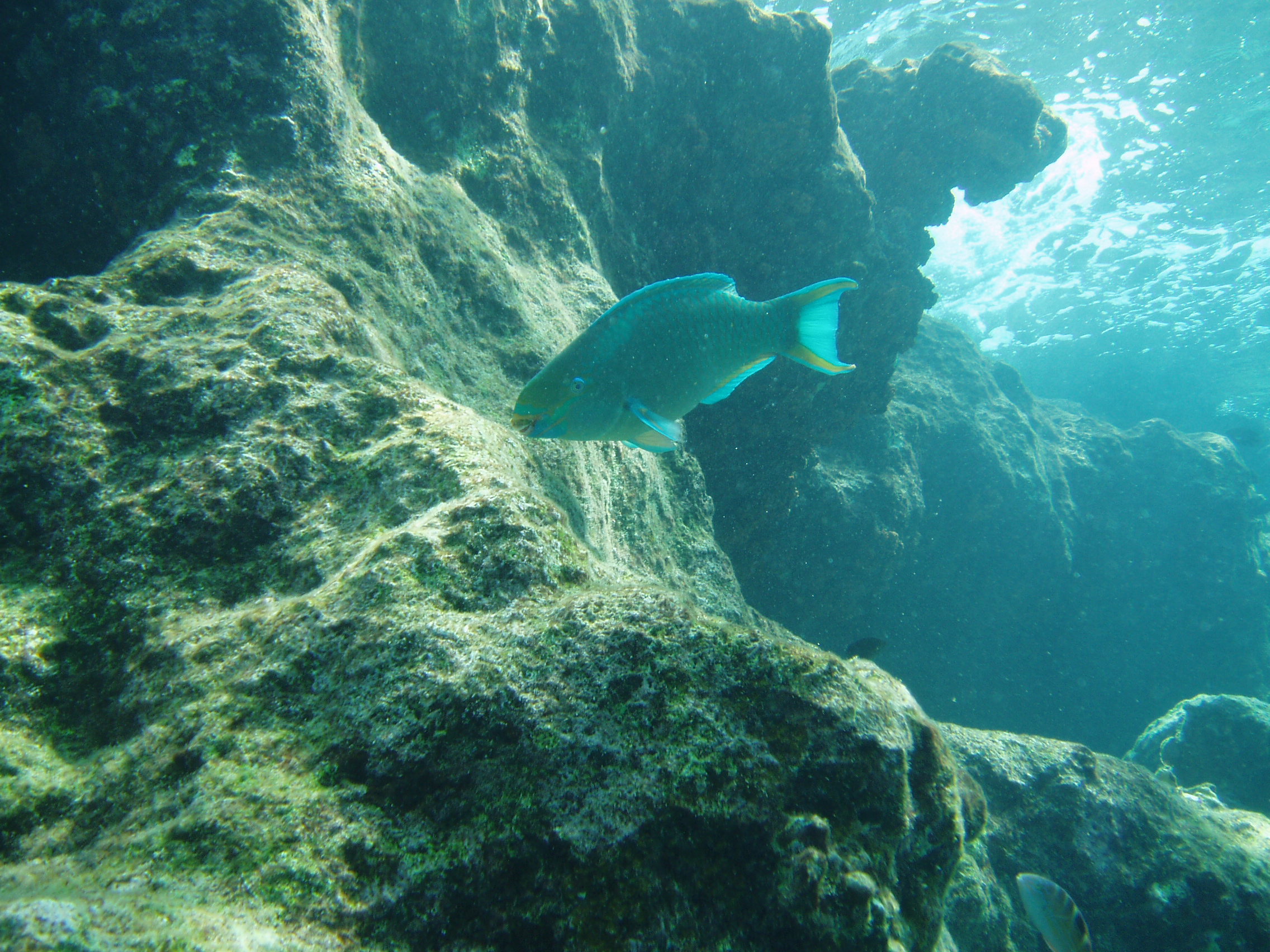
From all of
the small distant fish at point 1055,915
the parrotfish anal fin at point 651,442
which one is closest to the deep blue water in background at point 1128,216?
the parrotfish anal fin at point 651,442

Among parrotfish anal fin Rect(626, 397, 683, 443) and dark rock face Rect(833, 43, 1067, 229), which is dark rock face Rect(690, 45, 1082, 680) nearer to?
dark rock face Rect(833, 43, 1067, 229)

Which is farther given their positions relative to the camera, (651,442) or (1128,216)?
(1128,216)

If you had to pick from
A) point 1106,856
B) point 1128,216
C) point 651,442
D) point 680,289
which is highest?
point 680,289

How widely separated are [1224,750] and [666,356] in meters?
14.4

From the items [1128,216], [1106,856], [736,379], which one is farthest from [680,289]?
[1128,216]

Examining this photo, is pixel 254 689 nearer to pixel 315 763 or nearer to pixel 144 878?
pixel 315 763

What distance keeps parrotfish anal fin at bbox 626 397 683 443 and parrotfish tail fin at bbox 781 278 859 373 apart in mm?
685

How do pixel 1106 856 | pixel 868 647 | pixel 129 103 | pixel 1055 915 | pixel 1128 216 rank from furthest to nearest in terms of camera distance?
pixel 1128 216 → pixel 868 647 → pixel 1106 856 → pixel 1055 915 → pixel 129 103

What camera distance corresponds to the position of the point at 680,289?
82.2 inches

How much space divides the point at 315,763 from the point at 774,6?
18.2 m

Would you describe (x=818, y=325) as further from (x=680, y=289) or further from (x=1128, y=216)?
(x=1128, y=216)

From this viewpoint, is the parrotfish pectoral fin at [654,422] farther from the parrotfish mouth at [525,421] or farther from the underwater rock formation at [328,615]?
the underwater rock formation at [328,615]

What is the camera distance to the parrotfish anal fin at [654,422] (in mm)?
2000

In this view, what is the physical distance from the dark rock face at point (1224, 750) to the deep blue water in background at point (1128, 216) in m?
15.6
